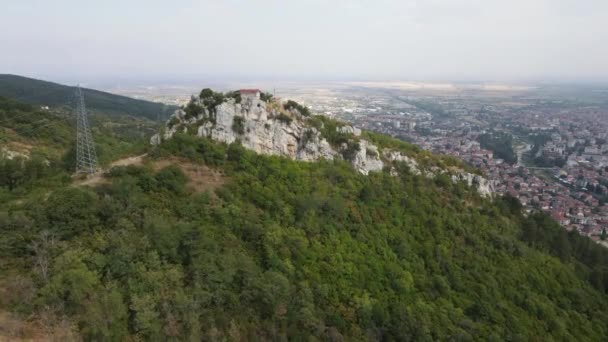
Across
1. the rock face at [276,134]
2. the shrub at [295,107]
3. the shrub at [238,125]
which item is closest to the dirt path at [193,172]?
the rock face at [276,134]

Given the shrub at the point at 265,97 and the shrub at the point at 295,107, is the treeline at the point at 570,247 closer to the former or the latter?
the shrub at the point at 295,107

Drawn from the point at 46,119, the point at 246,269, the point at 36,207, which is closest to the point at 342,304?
the point at 246,269

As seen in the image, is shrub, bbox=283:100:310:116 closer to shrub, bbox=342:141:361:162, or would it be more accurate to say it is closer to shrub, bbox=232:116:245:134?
shrub, bbox=342:141:361:162

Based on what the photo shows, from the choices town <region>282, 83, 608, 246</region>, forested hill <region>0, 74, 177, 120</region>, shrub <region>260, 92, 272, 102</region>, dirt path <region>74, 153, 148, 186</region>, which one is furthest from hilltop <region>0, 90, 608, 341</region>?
forested hill <region>0, 74, 177, 120</region>

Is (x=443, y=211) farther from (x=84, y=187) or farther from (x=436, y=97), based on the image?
(x=436, y=97)

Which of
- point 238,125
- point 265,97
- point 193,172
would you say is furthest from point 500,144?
point 193,172

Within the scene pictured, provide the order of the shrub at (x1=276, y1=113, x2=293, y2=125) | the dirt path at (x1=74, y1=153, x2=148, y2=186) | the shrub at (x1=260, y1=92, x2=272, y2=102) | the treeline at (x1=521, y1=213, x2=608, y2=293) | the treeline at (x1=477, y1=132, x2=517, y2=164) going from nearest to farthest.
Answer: the dirt path at (x1=74, y1=153, x2=148, y2=186), the shrub at (x1=276, y1=113, x2=293, y2=125), the shrub at (x1=260, y1=92, x2=272, y2=102), the treeline at (x1=521, y1=213, x2=608, y2=293), the treeline at (x1=477, y1=132, x2=517, y2=164)
